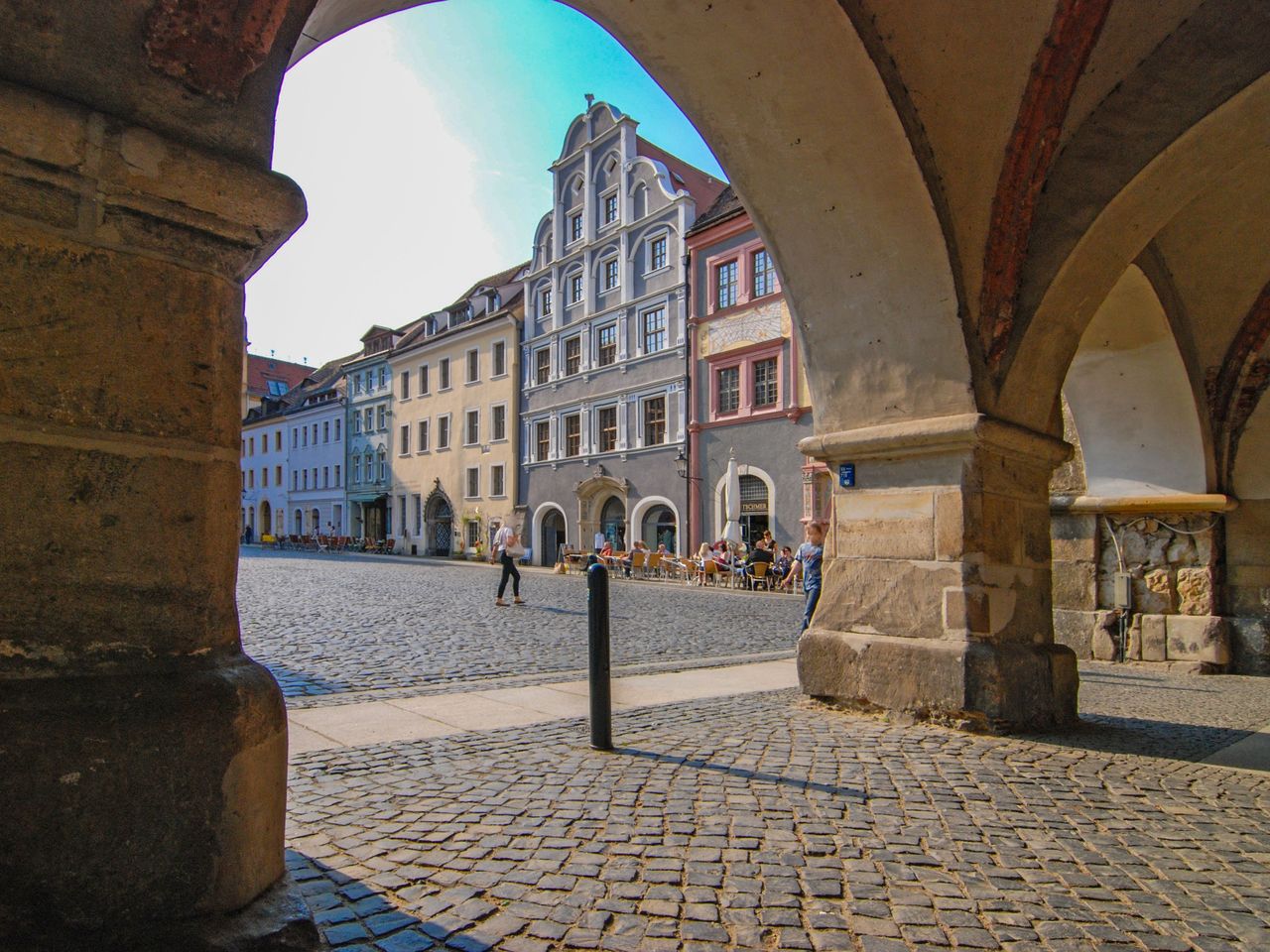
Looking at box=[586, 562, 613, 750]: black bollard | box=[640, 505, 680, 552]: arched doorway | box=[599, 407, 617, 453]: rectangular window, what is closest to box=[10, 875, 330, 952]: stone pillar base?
box=[586, 562, 613, 750]: black bollard

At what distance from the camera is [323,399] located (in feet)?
161

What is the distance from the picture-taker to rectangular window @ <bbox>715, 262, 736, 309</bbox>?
24.5 meters

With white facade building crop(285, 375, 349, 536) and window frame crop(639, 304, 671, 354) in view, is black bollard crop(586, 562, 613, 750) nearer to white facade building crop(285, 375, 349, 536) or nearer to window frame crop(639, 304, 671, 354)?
window frame crop(639, 304, 671, 354)

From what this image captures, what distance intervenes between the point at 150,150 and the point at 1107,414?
836 centimetres

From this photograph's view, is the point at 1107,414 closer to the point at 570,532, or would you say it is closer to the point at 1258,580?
the point at 1258,580

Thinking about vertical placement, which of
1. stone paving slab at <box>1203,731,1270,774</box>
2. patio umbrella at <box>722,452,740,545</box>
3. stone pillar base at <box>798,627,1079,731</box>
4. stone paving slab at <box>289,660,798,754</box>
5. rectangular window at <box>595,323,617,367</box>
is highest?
rectangular window at <box>595,323,617,367</box>

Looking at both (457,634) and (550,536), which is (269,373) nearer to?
(550,536)

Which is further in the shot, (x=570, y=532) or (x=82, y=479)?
(x=570, y=532)

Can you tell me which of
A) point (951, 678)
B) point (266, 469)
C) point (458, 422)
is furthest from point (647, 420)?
point (266, 469)

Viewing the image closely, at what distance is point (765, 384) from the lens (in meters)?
23.5

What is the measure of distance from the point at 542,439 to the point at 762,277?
481 inches

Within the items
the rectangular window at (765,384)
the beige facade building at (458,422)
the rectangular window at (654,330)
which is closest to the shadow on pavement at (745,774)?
the rectangular window at (765,384)

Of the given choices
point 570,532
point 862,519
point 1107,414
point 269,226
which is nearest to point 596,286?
point 570,532

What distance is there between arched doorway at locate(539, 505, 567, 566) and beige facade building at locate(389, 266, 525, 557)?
160 cm
